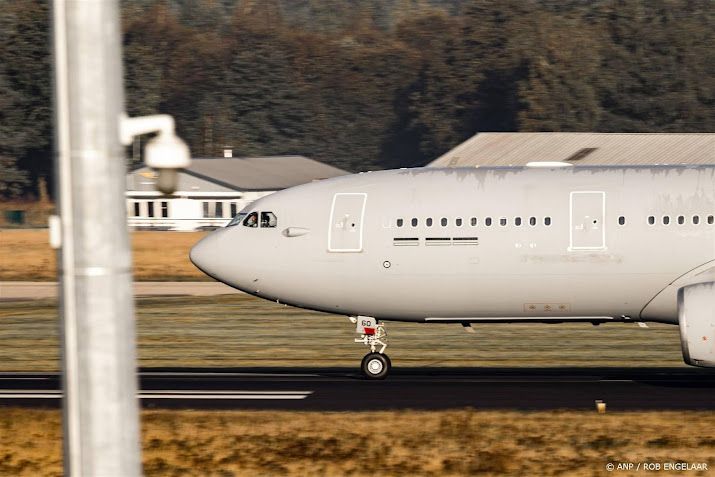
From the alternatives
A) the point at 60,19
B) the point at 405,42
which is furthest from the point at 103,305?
the point at 405,42

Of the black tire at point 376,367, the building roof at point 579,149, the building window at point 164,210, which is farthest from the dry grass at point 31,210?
the black tire at point 376,367

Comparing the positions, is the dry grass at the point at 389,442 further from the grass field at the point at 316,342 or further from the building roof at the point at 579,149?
the building roof at the point at 579,149

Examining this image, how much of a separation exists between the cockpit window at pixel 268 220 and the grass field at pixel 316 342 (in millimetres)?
5259

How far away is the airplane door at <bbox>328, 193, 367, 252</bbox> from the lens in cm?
2584

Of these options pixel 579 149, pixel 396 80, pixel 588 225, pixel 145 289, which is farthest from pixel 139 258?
pixel 396 80

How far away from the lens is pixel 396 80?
527 ft

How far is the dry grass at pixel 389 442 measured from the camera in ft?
56.8

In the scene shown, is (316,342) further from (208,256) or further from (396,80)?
(396,80)

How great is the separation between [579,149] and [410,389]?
2143 inches

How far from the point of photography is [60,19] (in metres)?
8.26

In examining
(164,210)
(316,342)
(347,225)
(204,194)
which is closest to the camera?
(347,225)

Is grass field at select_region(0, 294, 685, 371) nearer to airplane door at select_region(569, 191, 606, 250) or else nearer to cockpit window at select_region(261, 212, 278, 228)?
cockpit window at select_region(261, 212, 278, 228)

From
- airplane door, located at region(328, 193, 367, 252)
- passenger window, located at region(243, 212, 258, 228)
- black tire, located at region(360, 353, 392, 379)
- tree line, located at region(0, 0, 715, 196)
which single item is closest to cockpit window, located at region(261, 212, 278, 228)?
passenger window, located at region(243, 212, 258, 228)

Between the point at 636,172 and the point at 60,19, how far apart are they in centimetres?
1862
